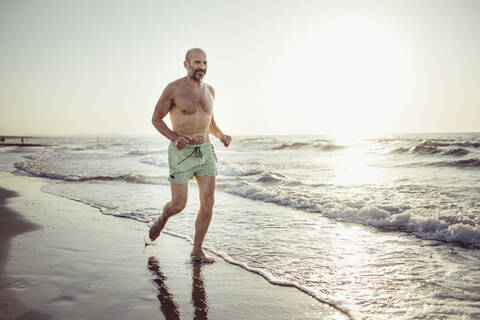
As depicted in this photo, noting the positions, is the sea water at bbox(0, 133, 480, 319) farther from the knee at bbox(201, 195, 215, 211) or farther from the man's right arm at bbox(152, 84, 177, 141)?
the man's right arm at bbox(152, 84, 177, 141)

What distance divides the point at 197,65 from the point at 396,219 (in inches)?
166

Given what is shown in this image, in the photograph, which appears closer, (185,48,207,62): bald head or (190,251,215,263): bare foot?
(185,48,207,62): bald head

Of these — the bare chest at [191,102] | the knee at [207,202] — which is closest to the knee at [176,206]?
the knee at [207,202]

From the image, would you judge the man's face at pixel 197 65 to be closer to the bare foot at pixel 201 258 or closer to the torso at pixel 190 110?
the torso at pixel 190 110

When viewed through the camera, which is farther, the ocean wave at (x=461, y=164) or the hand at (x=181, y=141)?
the ocean wave at (x=461, y=164)

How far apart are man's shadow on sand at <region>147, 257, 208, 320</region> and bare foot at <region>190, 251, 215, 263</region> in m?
0.15

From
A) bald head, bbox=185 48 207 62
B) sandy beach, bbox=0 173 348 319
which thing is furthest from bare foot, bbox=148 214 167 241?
bald head, bbox=185 48 207 62

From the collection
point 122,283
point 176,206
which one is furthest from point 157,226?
point 122,283

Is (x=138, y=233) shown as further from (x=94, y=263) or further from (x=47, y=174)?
(x=47, y=174)

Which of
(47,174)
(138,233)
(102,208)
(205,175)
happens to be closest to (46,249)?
(138,233)

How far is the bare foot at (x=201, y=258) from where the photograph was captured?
3.80 m

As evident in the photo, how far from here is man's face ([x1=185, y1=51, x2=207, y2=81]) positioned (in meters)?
3.62

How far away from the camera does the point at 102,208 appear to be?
23.0 feet

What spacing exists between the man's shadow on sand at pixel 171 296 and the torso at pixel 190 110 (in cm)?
139
